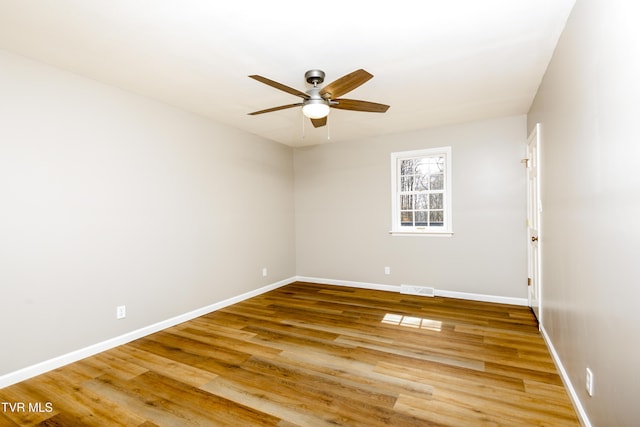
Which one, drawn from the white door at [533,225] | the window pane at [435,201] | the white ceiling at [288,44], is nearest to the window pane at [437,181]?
the window pane at [435,201]

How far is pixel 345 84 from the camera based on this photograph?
2334 mm

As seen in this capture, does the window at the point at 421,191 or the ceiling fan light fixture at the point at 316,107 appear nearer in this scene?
the ceiling fan light fixture at the point at 316,107

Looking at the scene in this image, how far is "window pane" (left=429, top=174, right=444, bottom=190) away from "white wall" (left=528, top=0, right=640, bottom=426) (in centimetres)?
225

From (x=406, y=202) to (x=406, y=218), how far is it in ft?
0.84

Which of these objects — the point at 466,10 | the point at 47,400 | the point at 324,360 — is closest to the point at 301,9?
the point at 466,10

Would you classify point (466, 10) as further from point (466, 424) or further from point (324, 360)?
point (324, 360)

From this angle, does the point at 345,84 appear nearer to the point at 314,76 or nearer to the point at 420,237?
the point at 314,76

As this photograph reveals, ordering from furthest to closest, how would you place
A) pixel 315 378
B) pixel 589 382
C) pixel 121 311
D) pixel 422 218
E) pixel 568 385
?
1. pixel 422 218
2. pixel 121 311
3. pixel 315 378
4. pixel 568 385
5. pixel 589 382

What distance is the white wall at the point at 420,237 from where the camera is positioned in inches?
170

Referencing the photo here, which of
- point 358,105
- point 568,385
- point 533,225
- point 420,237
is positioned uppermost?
point 358,105

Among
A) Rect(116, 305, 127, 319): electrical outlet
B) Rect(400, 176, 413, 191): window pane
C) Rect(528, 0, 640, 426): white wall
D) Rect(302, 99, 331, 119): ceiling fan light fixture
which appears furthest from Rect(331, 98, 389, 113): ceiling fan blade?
Rect(116, 305, 127, 319): electrical outlet

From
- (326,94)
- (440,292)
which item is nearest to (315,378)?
(326,94)

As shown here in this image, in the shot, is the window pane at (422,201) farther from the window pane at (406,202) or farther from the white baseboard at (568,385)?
the white baseboard at (568,385)

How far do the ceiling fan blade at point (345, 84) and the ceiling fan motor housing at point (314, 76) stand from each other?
0.94ft
